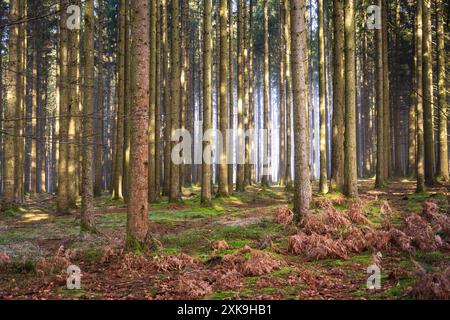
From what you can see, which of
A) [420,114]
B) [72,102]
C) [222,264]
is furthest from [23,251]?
[420,114]

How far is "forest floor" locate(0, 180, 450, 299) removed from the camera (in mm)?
5785

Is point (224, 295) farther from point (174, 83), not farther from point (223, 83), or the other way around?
point (223, 83)

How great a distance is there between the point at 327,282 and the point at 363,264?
63.8 inches

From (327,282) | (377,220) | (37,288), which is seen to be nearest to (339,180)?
(377,220)

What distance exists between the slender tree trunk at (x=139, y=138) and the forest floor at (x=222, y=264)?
59cm

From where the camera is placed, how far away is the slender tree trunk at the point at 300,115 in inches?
427

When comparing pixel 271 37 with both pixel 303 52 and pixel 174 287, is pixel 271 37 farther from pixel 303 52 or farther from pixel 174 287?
pixel 174 287

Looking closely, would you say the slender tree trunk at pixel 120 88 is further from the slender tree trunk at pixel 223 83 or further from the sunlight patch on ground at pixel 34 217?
the slender tree trunk at pixel 223 83

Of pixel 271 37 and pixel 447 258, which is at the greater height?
pixel 271 37

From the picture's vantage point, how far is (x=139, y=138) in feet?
27.3

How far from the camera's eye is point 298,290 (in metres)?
5.91

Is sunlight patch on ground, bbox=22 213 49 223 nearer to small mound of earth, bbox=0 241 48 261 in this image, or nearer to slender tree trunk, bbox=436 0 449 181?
small mound of earth, bbox=0 241 48 261

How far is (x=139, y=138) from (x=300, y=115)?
4906mm

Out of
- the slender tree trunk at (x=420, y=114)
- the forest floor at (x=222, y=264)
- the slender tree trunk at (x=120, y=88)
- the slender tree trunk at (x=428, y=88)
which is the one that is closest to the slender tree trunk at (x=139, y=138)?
the forest floor at (x=222, y=264)
